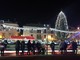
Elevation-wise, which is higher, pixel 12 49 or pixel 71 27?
pixel 71 27

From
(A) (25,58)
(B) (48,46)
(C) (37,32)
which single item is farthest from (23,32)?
(A) (25,58)

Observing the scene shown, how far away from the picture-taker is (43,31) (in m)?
103

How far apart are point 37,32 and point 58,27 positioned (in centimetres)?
2139

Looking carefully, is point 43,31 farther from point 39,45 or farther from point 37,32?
point 39,45

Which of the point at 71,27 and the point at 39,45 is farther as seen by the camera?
the point at 71,27

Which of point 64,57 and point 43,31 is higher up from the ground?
point 43,31

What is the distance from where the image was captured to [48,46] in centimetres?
3381

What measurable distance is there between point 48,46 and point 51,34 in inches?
2655

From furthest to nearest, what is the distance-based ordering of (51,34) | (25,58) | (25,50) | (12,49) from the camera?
(51,34) → (12,49) → (25,50) → (25,58)

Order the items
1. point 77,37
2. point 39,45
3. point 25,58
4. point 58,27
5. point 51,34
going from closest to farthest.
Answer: point 25,58
point 39,45
point 58,27
point 77,37
point 51,34

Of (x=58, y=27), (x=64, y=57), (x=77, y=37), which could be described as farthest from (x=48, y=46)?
(x=77, y=37)

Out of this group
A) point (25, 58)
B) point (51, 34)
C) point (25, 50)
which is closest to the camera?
point (25, 58)

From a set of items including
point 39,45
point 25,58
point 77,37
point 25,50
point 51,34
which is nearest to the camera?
point 25,58

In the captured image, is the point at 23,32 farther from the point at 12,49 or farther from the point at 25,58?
the point at 25,58
